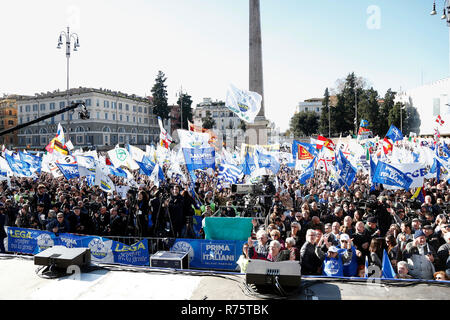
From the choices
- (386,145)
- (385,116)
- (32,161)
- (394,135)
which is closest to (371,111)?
(385,116)

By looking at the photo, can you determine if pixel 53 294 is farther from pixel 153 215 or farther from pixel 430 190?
pixel 430 190

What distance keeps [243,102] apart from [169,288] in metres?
8.52

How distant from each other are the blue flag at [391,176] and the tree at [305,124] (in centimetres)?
6760

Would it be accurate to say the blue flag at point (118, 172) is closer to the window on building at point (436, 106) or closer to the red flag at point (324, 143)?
the red flag at point (324, 143)

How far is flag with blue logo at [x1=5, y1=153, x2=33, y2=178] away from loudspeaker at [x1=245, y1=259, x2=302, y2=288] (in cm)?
1476

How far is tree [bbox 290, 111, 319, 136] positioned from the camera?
249 ft

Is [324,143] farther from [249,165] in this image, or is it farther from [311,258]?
[311,258]

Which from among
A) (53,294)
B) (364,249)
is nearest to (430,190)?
(364,249)

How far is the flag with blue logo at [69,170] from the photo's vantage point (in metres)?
12.5

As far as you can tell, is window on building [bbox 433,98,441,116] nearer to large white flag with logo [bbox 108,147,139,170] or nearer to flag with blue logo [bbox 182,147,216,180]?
large white flag with logo [bbox 108,147,139,170]

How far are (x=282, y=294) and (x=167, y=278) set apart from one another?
51.2 inches

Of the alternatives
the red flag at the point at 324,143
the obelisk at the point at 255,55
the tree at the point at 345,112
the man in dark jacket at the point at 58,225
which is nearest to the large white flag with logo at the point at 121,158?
the man in dark jacket at the point at 58,225

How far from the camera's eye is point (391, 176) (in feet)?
32.3

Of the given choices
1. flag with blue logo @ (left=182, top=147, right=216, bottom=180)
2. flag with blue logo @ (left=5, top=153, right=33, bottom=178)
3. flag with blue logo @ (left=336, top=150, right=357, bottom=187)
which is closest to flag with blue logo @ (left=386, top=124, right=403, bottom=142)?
flag with blue logo @ (left=336, top=150, right=357, bottom=187)
